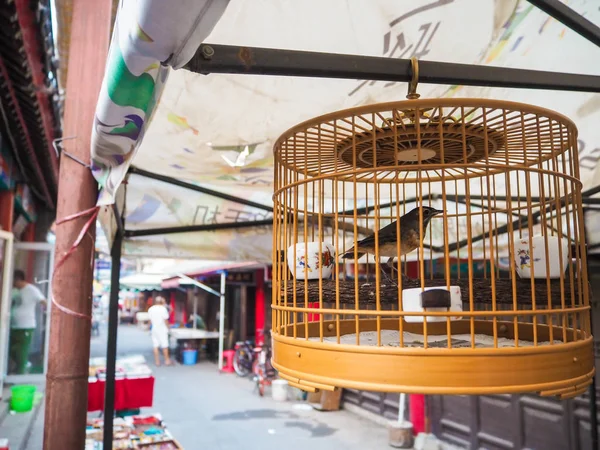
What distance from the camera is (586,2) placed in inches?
67.7

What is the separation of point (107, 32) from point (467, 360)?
169 centimetres

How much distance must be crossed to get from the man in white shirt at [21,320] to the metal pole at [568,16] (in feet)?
24.8

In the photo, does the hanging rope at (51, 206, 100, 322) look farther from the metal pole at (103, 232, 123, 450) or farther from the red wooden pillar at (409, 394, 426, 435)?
the red wooden pillar at (409, 394, 426, 435)

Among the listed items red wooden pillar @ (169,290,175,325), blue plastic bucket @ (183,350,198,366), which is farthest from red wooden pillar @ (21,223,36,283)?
red wooden pillar @ (169,290,175,325)

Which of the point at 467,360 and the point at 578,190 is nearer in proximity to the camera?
the point at 467,360

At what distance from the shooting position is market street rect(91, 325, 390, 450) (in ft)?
20.6

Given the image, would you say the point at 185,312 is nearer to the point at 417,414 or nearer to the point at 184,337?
the point at 184,337

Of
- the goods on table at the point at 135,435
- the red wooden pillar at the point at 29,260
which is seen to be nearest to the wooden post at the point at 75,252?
the goods on table at the point at 135,435

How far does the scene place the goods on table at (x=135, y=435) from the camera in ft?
15.0

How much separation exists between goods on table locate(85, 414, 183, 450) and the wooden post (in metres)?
3.10

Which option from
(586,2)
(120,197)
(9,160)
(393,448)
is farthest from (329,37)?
(393,448)

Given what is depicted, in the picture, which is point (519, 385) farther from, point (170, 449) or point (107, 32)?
point (170, 449)

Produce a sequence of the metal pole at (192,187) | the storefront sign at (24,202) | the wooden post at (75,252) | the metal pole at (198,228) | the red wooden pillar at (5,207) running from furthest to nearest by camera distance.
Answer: the storefront sign at (24,202) < the red wooden pillar at (5,207) < the metal pole at (198,228) < the metal pole at (192,187) < the wooden post at (75,252)

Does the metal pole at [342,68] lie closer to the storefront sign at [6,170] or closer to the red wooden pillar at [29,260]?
the storefront sign at [6,170]
